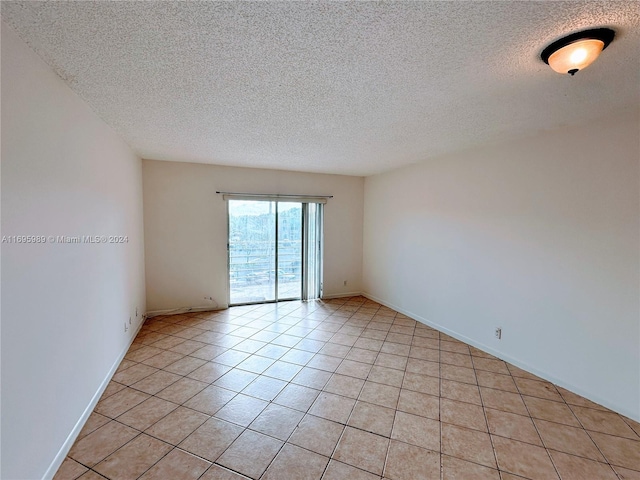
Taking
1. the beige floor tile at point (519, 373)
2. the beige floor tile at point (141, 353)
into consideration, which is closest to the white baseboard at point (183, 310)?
the beige floor tile at point (141, 353)

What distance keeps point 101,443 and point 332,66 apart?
2799 millimetres

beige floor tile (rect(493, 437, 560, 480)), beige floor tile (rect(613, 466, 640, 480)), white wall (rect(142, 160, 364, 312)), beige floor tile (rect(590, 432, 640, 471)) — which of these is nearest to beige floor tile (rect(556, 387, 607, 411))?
beige floor tile (rect(590, 432, 640, 471))

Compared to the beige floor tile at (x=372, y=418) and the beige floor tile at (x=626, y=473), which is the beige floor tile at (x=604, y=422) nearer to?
the beige floor tile at (x=626, y=473)

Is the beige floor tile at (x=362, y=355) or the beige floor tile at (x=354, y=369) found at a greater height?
the beige floor tile at (x=362, y=355)

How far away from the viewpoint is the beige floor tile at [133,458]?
1.68 m

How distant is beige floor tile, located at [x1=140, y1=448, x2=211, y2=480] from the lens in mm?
1655

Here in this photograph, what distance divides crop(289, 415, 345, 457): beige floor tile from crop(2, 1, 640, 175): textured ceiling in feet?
7.77

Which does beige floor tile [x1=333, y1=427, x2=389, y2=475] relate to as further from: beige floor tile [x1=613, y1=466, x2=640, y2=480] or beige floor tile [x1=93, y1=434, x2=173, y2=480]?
beige floor tile [x1=613, y1=466, x2=640, y2=480]

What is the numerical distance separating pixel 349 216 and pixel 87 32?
14.9 ft

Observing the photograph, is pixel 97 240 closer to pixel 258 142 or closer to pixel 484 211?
pixel 258 142

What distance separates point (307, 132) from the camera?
2.85 meters

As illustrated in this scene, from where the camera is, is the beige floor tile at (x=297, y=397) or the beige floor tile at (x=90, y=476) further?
the beige floor tile at (x=297, y=397)

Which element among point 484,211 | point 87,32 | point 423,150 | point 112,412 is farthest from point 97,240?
point 484,211

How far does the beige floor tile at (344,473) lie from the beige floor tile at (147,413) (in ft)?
4.33
